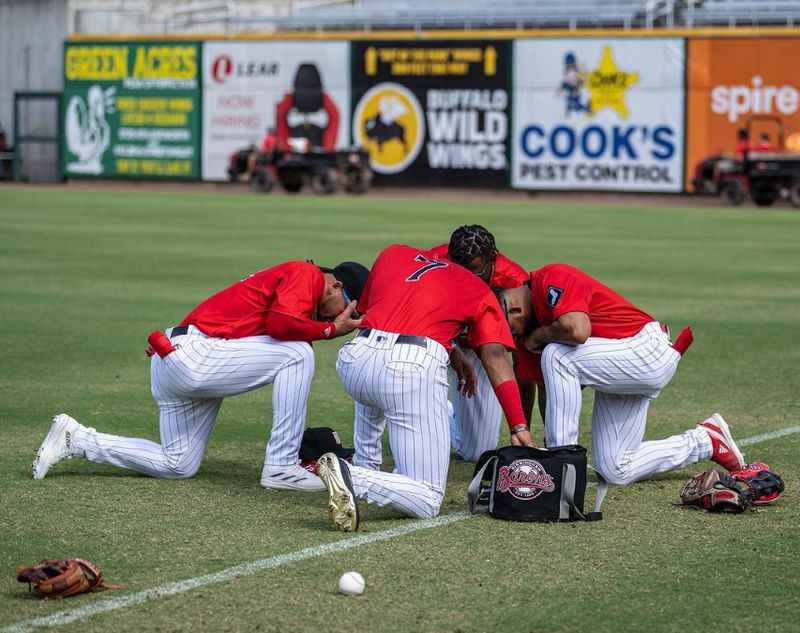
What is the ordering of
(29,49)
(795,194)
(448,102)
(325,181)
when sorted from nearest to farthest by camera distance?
1. (795,194)
2. (325,181)
3. (448,102)
4. (29,49)

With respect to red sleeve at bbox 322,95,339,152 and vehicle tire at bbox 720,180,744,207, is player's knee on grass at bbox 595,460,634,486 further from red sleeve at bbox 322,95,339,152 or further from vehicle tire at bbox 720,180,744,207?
red sleeve at bbox 322,95,339,152

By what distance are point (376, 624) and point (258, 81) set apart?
4586 centimetres

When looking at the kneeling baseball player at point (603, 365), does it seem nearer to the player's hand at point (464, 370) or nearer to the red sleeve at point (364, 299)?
the player's hand at point (464, 370)

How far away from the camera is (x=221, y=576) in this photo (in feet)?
21.9

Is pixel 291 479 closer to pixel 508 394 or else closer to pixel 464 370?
pixel 464 370

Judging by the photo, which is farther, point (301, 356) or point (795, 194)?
point (795, 194)

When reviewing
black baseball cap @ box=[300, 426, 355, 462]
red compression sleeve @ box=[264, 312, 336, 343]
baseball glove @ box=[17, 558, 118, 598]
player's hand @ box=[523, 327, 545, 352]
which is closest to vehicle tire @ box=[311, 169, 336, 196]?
black baseball cap @ box=[300, 426, 355, 462]

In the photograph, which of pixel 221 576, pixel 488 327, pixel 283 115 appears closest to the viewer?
pixel 221 576

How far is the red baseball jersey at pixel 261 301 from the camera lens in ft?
27.8

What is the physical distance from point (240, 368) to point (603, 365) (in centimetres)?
199

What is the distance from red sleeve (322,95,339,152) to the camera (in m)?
49.6

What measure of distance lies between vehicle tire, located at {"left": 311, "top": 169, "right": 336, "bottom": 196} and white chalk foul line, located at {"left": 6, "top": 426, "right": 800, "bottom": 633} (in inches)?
1459

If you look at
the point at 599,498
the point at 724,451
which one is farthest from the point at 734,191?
the point at 599,498

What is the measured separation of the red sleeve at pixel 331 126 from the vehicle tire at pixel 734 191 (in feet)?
46.4
